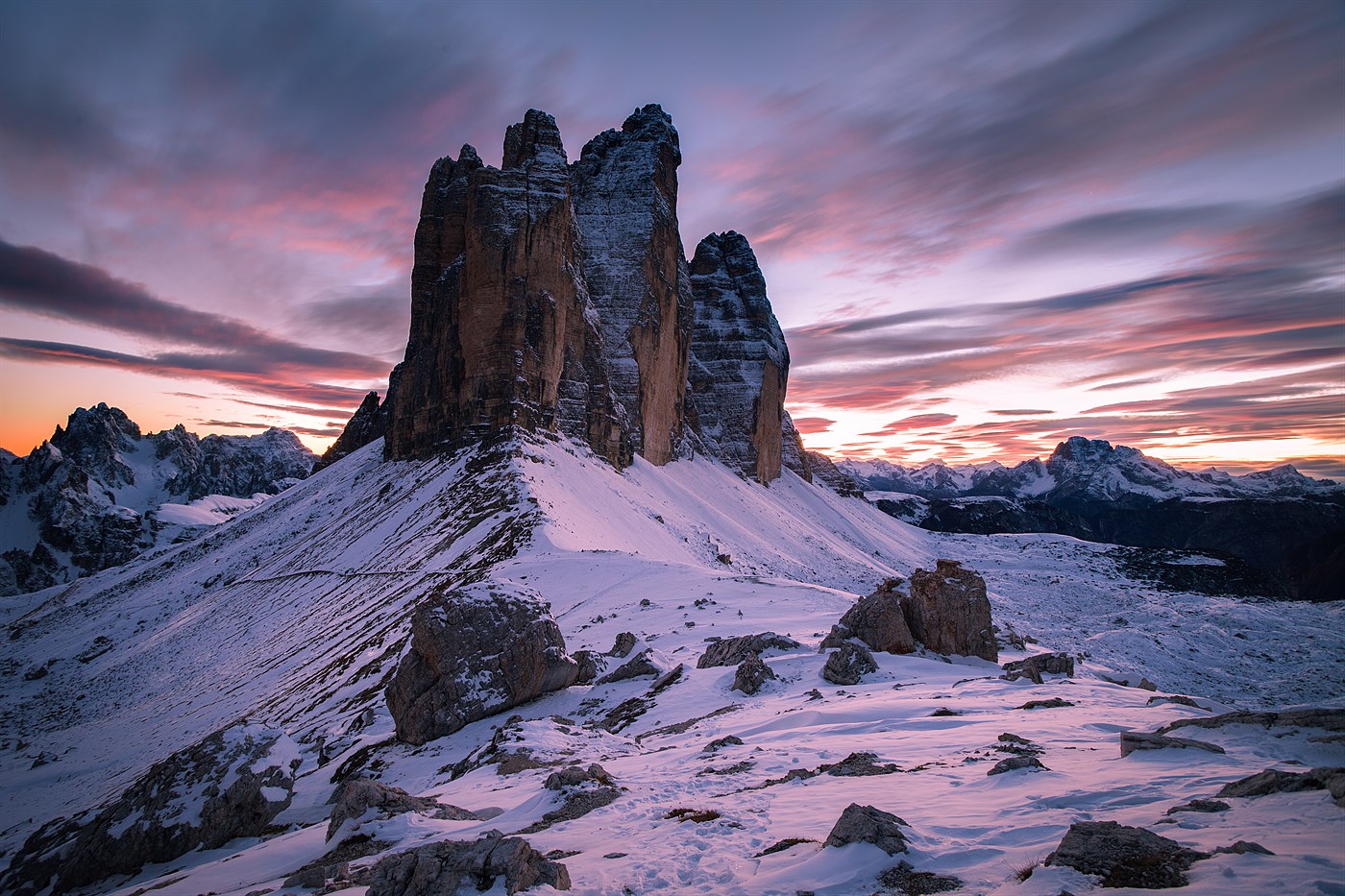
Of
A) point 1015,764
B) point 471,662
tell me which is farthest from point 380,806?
point 1015,764

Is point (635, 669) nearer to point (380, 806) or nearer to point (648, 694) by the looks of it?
point (648, 694)

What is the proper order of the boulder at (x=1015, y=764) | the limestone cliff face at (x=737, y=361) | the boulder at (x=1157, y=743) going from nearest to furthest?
the boulder at (x=1157, y=743)
the boulder at (x=1015, y=764)
the limestone cliff face at (x=737, y=361)

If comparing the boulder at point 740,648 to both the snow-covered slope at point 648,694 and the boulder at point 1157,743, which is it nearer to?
the snow-covered slope at point 648,694

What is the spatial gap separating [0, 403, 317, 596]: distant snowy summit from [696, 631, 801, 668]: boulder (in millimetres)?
131253

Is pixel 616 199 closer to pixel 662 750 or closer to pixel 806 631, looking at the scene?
pixel 806 631

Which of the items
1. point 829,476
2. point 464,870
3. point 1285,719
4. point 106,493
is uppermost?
point 829,476

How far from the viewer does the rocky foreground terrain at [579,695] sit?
16.7 ft

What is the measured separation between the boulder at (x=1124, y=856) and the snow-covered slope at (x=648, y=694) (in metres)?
0.17

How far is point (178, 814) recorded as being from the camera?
944 cm

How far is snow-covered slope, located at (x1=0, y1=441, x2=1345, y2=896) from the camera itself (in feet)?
17.1

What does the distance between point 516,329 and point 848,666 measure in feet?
142

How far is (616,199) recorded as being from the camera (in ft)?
238

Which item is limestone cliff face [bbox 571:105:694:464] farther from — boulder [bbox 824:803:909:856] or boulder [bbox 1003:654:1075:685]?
boulder [bbox 824:803:909:856]

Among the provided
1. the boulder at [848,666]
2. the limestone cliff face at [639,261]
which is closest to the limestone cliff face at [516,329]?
the limestone cliff face at [639,261]
